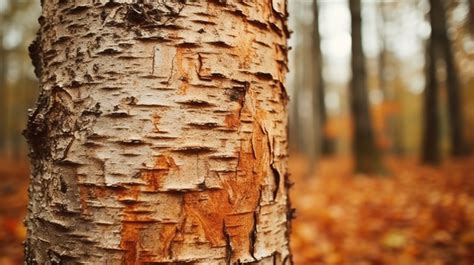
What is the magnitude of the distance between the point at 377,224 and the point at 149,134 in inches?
143

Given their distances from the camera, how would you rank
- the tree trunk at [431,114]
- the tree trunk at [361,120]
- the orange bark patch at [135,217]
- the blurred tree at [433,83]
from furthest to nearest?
1. the tree trunk at [431,114]
2. the blurred tree at [433,83]
3. the tree trunk at [361,120]
4. the orange bark patch at [135,217]

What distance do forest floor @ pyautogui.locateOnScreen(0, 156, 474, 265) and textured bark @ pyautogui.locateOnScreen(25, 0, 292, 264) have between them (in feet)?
2.87

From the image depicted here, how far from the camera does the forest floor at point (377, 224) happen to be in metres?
2.98

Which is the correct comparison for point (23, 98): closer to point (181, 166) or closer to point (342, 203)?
point (342, 203)

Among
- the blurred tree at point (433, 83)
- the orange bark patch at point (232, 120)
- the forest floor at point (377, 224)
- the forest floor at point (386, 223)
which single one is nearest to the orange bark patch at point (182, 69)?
the orange bark patch at point (232, 120)

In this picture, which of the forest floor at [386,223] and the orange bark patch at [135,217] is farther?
the forest floor at [386,223]

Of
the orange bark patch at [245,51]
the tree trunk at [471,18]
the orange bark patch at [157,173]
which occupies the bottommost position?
the orange bark patch at [157,173]

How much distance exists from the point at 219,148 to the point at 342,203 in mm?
4418

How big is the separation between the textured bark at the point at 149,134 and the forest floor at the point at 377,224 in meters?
0.87

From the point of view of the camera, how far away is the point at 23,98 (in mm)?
A: 20766

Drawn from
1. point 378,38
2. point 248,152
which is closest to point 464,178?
point 248,152

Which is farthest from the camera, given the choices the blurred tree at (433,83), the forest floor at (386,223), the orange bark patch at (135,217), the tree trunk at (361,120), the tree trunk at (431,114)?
the tree trunk at (431,114)

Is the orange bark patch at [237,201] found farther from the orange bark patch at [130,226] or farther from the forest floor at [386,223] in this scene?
the forest floor at [386,223]

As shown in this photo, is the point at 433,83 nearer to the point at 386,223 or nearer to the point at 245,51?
the point at 386,223
